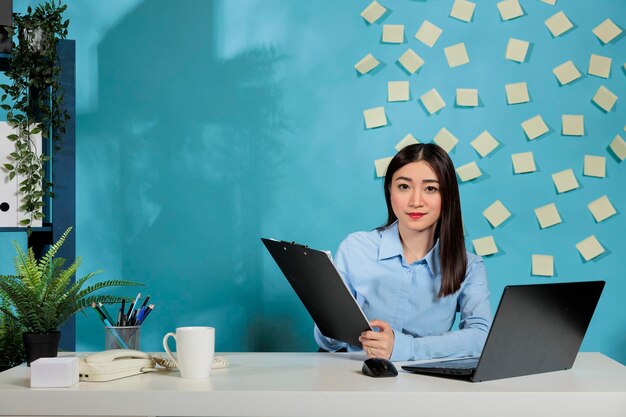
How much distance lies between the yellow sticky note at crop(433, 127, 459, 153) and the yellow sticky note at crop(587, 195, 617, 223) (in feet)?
1.81

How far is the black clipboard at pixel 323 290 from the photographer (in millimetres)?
1691

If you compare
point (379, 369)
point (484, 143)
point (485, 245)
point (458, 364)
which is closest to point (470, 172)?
point (484, 143)

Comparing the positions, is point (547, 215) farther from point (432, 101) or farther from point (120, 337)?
point (120, 337)

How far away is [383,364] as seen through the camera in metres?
1.51

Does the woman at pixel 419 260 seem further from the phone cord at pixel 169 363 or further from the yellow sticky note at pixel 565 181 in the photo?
the yellow sticky note at pixel 565 181

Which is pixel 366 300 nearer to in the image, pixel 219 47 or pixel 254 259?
pixel 254 259

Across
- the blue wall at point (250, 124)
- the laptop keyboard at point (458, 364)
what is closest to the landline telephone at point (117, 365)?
the laptop keyboard at point (458, 364)

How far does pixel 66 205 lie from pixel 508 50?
1668mm

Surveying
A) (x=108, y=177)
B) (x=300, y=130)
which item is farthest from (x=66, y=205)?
(x=300, y=130)

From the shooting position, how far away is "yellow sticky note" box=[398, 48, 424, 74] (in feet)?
9.52

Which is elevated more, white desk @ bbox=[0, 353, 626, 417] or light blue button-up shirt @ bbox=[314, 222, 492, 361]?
light blue button-up shirt @ bbox=[314, 222, 492, 361]

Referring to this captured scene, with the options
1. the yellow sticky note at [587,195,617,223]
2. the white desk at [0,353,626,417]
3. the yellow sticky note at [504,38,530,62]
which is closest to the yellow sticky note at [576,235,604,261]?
the yellow sticky note at [587,195,617,223]

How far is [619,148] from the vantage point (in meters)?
2.87

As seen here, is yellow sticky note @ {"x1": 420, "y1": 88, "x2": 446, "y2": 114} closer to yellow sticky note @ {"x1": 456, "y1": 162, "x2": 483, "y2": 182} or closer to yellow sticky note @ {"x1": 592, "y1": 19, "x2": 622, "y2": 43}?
yellow sticky note @ {"x1": 456, "y1": 162, "x2": 483, "y2": 182}
